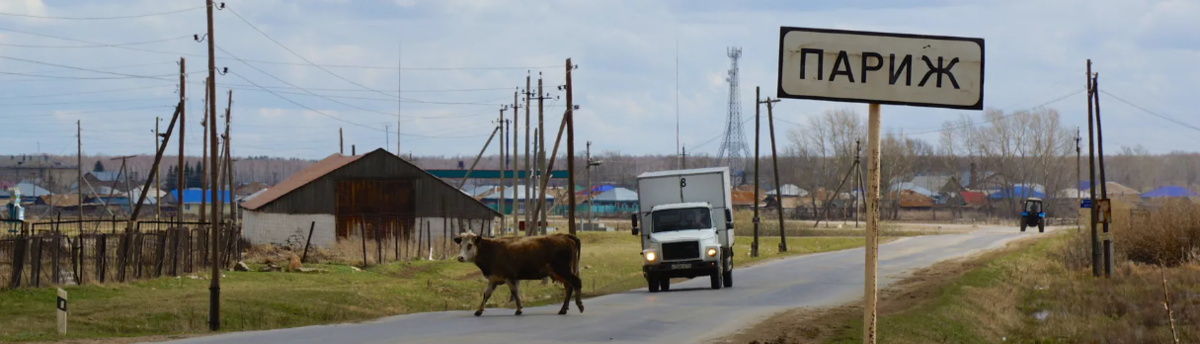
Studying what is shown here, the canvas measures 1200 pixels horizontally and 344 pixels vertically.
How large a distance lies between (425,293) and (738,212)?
7733 centimetres

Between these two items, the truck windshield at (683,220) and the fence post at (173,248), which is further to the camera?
the fence post at (173,248)

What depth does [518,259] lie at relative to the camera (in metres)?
22.0

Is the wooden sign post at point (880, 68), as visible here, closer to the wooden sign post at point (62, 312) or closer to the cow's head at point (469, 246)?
the cow's head at point (469, 246)

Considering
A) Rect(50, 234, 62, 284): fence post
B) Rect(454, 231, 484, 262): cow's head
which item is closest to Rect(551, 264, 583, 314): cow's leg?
Rect(454, 231, 484, 262): cow's head

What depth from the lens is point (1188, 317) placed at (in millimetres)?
26609

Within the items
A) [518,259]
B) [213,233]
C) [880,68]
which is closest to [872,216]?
[880,68]

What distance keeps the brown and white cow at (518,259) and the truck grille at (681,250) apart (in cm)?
860

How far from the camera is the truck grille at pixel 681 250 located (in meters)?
30.5

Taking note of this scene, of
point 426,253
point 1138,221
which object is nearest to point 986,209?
point 1138,221

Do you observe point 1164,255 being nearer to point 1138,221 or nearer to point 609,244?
point 1138,221

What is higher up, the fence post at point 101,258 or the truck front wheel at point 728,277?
the fence post at point 101,258

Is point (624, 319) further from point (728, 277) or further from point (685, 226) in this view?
point (728, 277)

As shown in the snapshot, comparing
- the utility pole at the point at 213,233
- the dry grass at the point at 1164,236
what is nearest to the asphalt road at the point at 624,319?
the utility pole at the point at 213,233

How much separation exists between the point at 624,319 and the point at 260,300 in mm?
12051
